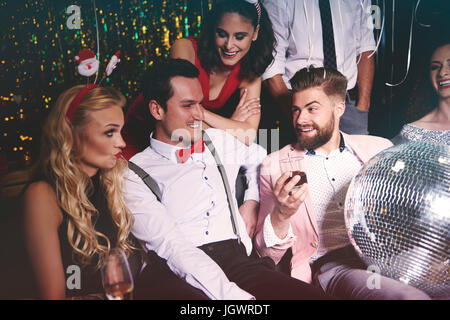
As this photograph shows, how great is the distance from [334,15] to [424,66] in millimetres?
591

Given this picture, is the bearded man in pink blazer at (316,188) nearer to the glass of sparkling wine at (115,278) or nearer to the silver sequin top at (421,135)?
the silver sequin top at (421,135)

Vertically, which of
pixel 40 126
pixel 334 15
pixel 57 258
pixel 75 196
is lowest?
pixel 57 258

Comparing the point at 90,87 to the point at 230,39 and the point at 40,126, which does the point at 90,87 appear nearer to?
the point at 40,126

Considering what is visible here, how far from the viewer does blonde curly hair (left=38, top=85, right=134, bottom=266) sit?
178cm

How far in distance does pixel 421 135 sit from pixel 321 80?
0.70m

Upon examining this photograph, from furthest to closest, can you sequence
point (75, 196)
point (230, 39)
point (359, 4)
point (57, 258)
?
point (359, 4), point (230, 39), point (75, 196), point (57, 258)

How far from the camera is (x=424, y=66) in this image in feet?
7.27

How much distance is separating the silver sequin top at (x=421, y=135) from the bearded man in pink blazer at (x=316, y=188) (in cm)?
23

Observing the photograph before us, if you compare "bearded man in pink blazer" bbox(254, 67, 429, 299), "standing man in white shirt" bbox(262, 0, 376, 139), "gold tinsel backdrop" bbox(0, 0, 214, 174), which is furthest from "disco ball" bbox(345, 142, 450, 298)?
"gold tinsel backdrop" bbox(0, 0, 214, 174)

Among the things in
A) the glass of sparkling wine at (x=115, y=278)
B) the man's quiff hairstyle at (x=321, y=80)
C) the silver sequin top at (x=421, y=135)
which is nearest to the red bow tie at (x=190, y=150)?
the man's quiff hairstyle at (x=321, y=80)

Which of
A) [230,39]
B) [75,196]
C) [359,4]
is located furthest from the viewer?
[359,4]

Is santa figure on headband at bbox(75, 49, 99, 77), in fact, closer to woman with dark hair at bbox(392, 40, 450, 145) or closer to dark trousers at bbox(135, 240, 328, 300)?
dark trousers at bbox(135, 240, 328, 300)

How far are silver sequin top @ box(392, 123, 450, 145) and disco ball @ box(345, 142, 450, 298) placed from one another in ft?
2.03
